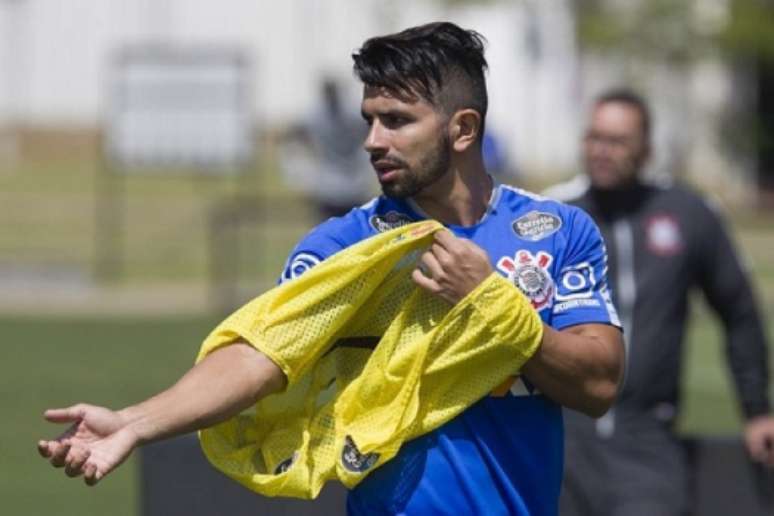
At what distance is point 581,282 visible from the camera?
4.84 meters

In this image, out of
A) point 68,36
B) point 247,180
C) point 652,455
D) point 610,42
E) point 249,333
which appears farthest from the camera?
point 68,36

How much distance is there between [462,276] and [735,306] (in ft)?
11.0

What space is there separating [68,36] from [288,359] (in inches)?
1729

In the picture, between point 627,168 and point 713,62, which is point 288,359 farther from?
point 713,62

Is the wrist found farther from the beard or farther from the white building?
the white building

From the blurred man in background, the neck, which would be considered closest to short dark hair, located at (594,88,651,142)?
the blurred man in background

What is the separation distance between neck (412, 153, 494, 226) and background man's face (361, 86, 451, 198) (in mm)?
94

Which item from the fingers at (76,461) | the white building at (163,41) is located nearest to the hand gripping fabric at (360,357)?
the fingers at (76,461)

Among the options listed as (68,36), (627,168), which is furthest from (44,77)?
(627,168)

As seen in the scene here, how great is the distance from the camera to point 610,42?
35.2 m

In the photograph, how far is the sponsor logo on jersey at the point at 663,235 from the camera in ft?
25.1

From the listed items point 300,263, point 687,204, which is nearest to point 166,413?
point 300,263

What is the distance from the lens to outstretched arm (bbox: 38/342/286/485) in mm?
4195

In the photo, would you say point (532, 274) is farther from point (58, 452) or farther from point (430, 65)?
point (58, 452)
